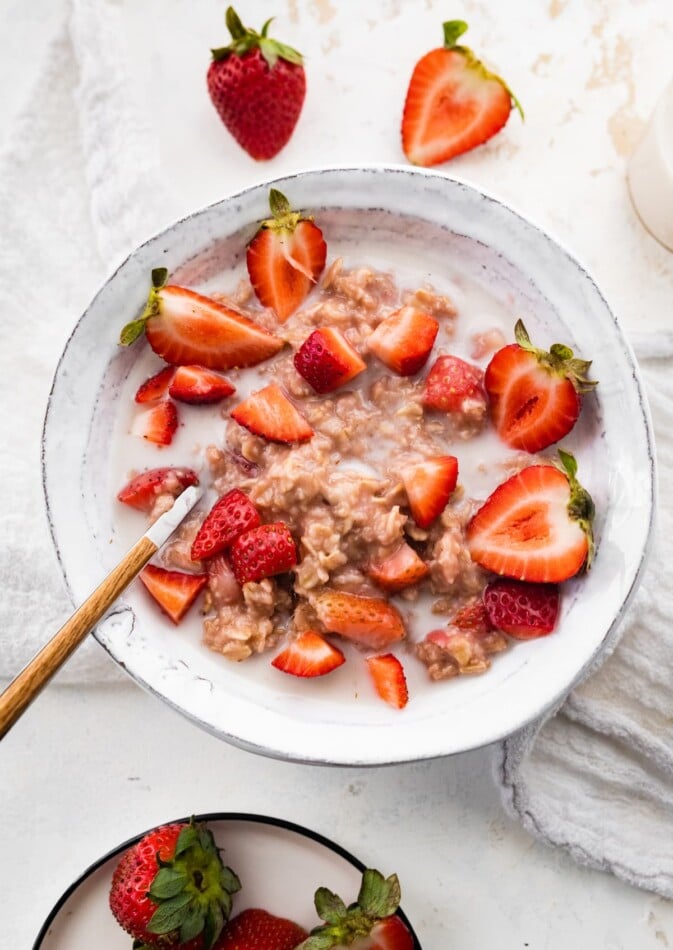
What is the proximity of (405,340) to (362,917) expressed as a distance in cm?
93

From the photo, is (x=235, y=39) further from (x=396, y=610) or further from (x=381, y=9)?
(x=396, y=610)

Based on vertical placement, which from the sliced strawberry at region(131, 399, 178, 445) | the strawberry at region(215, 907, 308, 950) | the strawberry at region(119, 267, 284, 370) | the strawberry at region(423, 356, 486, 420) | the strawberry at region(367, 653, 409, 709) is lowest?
the strawberry at region(215, 907, 308, 950)

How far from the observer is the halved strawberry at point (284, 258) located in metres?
1.70

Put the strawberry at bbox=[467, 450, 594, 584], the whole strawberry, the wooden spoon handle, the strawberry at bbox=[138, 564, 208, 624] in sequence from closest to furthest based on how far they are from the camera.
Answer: the wooden spoon handle, the strawberry at bbox=[467, 450, 594, 584], the strawberry at bbox=[138, 564, 208, 624], the whole strawberry

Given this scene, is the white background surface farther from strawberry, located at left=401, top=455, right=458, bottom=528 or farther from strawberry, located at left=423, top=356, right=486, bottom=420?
strawberry, located at left=401, top=455, right=458, bottom=528

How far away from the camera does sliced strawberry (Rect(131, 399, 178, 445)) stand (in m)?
1.73

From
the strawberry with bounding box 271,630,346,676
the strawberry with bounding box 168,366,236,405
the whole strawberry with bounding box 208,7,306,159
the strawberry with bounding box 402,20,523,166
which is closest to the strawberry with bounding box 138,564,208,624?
the strawberry with bounding box 271,630,346,676

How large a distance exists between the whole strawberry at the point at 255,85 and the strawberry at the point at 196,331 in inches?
15.2

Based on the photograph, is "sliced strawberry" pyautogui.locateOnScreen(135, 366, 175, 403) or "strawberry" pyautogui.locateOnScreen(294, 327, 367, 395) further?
"sliced strawberry" pyautogui.locateOnScreen(135, 366, 175, 403)

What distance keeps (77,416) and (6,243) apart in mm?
455

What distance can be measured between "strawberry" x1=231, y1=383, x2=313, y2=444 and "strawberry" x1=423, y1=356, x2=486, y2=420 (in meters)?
0.20

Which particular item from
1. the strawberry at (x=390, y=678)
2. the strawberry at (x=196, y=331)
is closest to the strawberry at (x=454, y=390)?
the strawberry at (x=196, y=331)

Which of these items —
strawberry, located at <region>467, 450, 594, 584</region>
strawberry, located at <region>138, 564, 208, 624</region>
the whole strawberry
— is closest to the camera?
strawberry, located at <region>467, 450, 594, 584</region>

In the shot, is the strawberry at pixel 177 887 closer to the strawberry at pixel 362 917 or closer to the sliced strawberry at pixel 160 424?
the strawberry at pixel 362 917
